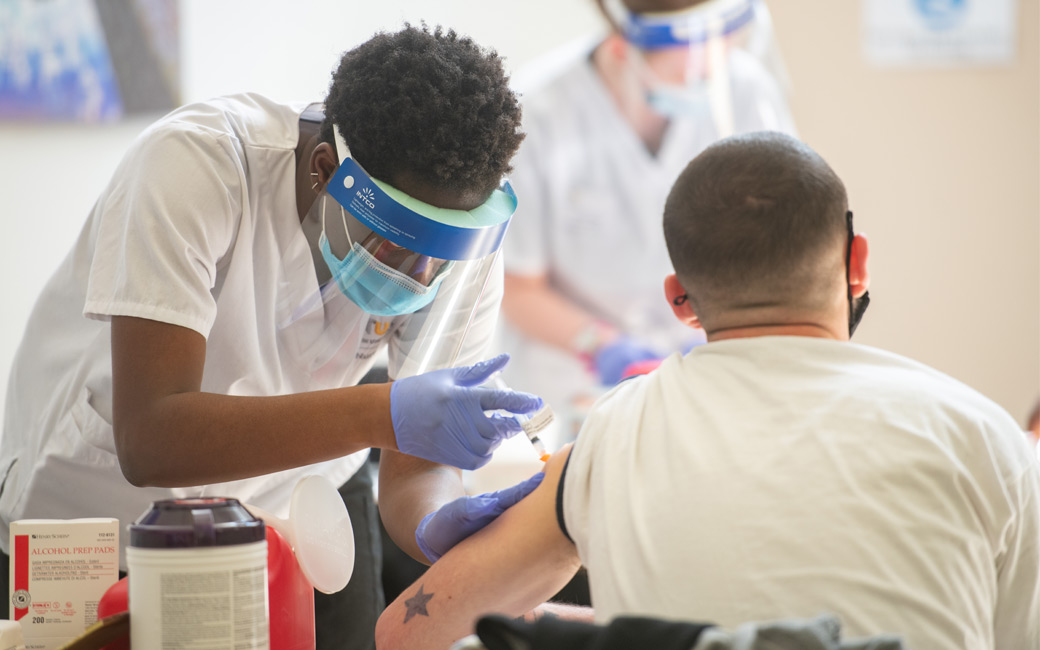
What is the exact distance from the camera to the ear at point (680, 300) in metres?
1.11

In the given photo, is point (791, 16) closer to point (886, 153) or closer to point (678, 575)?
point (886, 153)

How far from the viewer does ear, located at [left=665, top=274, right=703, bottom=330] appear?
1.11 metres

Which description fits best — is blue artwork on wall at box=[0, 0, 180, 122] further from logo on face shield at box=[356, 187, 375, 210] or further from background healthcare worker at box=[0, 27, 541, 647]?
→ logo on face shield at box=[356, 187, 375, 210]

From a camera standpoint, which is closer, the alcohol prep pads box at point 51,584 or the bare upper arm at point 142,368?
the alcohol prep pads box at point 51,584

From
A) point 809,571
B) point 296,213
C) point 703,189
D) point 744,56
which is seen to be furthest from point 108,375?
point 744,56

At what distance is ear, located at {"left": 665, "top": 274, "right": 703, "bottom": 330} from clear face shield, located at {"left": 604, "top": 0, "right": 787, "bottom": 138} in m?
2.17

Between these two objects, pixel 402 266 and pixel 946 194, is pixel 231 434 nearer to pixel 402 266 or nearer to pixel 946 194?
pixel 402 266

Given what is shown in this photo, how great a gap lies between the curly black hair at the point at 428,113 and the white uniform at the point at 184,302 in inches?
6.2

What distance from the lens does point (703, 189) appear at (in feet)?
3.43

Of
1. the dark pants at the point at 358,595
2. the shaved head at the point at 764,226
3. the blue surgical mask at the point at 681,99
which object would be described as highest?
the shaved head at the point at 764,226

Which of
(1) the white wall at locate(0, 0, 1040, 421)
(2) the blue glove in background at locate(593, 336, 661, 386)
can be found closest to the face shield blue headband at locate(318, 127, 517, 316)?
(2) the blue glove in background at locate(593, 336, 661, 386)

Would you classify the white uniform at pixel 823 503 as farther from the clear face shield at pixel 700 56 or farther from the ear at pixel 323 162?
the clear face shield at pixel 700 56

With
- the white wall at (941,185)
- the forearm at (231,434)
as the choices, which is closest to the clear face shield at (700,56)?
the white wall at (941,185)

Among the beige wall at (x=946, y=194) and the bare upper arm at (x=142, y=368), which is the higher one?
the bare upper arm at (x=142, y=368)
